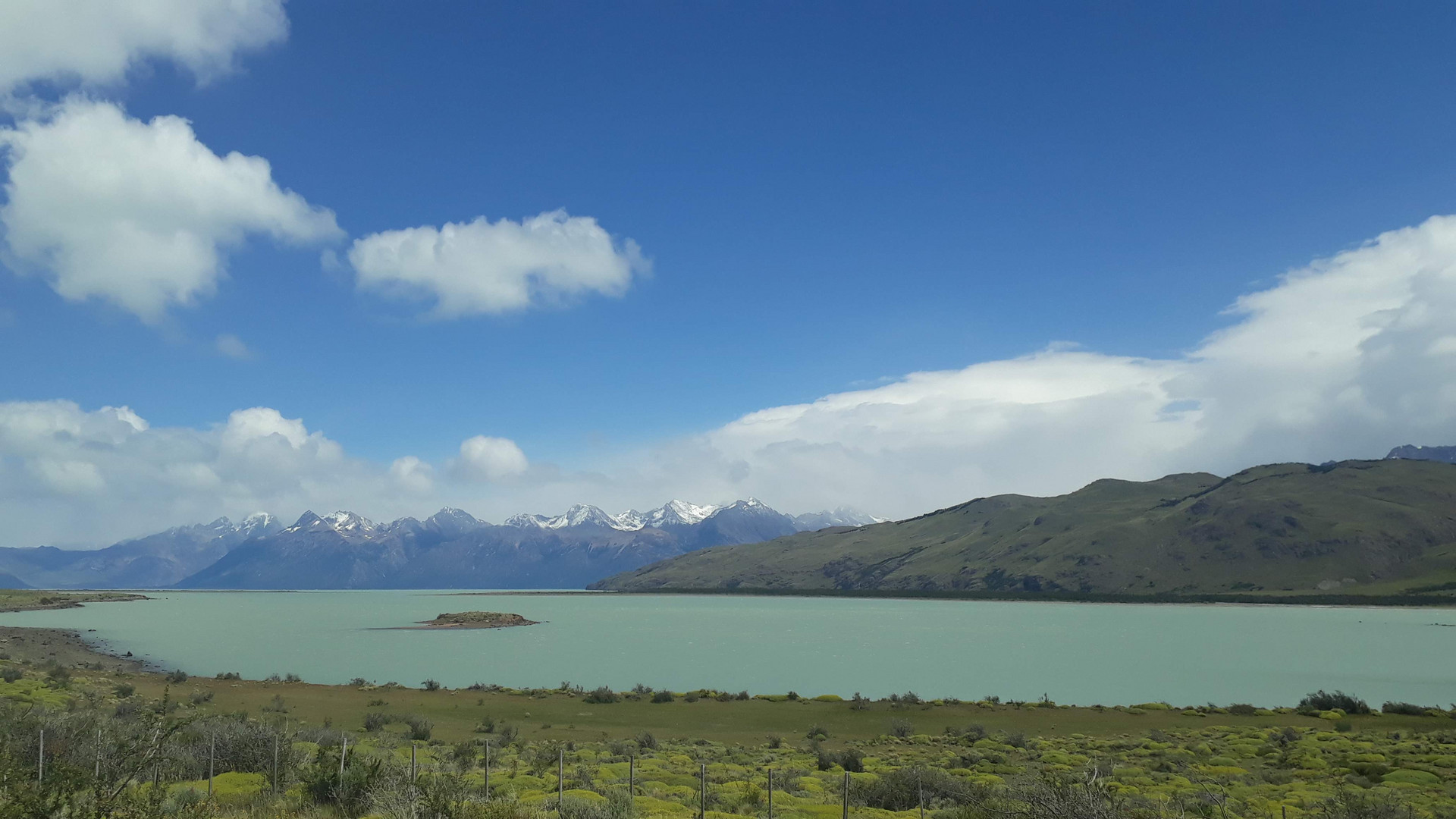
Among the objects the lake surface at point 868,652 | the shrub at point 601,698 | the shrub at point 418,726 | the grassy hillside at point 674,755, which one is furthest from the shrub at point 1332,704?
the shrub at point 418,726

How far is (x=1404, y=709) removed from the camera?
41.3 meters

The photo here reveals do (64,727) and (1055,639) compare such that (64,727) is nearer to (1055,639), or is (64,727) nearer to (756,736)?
(756,736)

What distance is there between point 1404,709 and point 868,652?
4113 cm

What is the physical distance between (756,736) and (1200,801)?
1946 centimetres

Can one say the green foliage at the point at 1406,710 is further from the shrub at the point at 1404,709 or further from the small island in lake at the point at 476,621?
the small island in lake at the point at 476,621

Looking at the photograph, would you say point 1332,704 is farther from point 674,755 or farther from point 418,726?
point 418,726

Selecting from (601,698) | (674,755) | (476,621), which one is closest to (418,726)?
(674,755)

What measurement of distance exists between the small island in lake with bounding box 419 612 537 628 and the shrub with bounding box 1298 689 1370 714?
10204cm

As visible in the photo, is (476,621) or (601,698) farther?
(476,621)

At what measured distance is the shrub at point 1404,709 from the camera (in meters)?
40.9

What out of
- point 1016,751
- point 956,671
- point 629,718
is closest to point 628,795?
point 1016,751

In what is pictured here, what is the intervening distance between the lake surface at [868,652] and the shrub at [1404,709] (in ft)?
18.2

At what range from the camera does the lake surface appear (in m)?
54.3

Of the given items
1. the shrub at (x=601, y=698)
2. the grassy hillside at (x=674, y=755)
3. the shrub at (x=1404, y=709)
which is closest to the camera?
the grassy hillside at (x=674, y=755)
